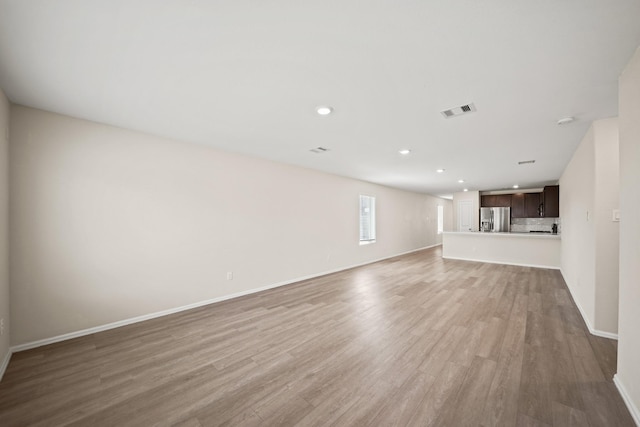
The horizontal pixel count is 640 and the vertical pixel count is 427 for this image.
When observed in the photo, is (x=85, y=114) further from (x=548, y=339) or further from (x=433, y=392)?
(x=548, y=339)

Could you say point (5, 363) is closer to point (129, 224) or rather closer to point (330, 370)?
point (129, 224)

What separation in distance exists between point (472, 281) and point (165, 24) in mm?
6249

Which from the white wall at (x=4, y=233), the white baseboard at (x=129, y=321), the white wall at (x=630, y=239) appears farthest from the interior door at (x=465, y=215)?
the white wall at (x=4, y=233)

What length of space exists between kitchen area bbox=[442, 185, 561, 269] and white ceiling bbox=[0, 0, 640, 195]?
4.78 meters

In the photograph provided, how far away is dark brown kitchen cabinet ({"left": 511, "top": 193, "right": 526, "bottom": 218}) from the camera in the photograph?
892 cm

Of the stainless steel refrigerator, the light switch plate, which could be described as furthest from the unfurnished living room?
the stainless steel refrigerator

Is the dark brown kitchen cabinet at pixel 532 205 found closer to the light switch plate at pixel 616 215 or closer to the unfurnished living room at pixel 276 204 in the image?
the unfurnished living room at pixel 276 204

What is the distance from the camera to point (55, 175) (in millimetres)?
2756

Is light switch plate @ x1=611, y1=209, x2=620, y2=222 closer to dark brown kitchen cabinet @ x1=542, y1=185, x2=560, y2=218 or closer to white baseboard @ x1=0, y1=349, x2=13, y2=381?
dark brown kitchen cabinet @ x1=542, y1=185, x2=560, y2=218

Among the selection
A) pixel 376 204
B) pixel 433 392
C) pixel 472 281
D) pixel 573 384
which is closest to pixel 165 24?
pixel 433 392

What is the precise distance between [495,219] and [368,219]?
5628mm

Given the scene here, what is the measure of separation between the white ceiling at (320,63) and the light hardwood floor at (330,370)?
251 centimetres

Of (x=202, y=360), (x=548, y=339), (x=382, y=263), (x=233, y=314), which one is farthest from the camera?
(x=382, y=263)

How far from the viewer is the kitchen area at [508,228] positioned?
674 centimetres
